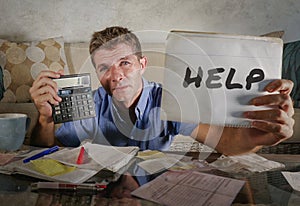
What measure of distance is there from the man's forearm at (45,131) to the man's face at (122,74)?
212 mm

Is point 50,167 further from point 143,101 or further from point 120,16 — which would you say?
point 120,16

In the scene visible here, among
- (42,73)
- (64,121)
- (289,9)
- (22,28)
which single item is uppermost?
(289,9)

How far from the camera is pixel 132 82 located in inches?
44.6

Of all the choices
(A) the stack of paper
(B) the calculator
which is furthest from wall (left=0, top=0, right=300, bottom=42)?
(A) the stack of paper

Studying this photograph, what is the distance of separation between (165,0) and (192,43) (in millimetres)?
536

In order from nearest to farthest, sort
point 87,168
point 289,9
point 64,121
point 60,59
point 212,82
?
point 87,168 → point 212,82 → point 64,121 → point 60,59 → point 289,9

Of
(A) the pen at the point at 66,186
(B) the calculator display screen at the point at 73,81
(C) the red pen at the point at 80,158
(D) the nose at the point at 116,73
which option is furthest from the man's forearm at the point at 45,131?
(A) the pen at the point at 66,186

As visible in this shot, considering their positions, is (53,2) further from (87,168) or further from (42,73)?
(87,168)

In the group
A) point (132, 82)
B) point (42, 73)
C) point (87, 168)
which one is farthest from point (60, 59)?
point (87, 168)

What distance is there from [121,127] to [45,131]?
24 cm

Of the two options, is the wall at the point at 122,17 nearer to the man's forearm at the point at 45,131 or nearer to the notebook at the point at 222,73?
the man's forearm at the point at 45,131

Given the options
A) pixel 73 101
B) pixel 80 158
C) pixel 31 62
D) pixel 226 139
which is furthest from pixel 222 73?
pixel 31 62

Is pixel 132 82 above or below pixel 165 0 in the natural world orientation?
below

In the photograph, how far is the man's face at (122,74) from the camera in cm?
113
